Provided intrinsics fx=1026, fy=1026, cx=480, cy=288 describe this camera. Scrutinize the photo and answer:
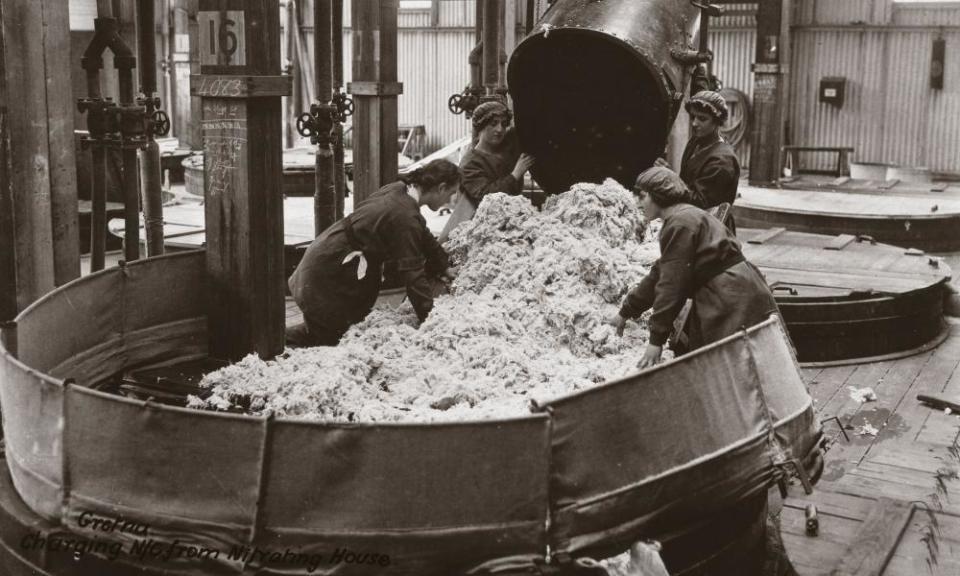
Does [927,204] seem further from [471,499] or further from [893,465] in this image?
[471,499]

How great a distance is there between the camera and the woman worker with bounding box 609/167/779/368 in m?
4.48

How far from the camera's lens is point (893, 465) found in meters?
5.55

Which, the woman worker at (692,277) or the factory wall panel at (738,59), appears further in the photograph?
the factory wall panel at (738,59)

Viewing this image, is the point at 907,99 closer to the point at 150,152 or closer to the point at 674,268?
the point at 150,152

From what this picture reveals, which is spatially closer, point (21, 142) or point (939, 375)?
point (21, 142)

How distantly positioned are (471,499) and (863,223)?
32.2 ft

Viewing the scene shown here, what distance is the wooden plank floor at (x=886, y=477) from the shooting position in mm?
4434

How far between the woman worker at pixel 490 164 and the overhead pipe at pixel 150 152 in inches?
106

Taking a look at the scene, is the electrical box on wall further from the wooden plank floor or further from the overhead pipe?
the overhead pipe

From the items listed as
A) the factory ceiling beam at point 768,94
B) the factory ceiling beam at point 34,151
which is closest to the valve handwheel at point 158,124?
the factory ceiling beam at point 34,151

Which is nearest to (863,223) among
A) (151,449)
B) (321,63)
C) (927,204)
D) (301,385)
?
(927,204)

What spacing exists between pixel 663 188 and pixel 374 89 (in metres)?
3.31

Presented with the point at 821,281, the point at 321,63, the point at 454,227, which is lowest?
the point at 821,281

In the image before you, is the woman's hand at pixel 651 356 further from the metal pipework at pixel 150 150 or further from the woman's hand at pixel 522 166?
the metal pipework at pixel 150 150
